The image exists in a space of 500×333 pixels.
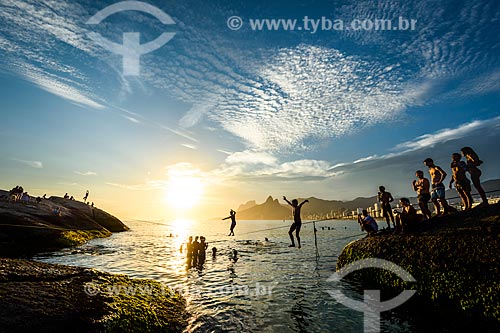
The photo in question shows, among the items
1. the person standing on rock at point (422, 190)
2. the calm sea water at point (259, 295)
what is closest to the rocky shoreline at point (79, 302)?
the calm sea water at point (259, 295)

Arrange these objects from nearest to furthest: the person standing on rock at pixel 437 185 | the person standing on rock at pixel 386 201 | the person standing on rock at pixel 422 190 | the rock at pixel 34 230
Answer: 1. the person standing on rock at pixel 437 185
2. the person standing on rock at pixel 422 190
3. the person standing on rock at pixel 386 201
4. the rock at pixel 34 230

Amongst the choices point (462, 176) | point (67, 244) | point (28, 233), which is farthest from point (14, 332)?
point (67, 244)

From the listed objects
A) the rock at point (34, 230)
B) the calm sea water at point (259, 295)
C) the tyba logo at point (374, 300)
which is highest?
the rock at point (34, 230)

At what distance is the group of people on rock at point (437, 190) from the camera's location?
38.8 ft

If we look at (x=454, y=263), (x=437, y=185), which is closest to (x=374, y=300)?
(x=454, y=263)

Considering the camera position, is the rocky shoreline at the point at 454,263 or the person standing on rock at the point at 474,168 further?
the person standing on rock at the point at 474,168

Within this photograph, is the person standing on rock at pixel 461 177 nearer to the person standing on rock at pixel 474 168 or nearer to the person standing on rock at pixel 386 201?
the person standing on rock at pixel 474 168

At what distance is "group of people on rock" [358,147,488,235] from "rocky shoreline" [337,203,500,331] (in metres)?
0.74

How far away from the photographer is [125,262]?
22.5m

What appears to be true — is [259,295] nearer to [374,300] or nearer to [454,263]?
[374,300]

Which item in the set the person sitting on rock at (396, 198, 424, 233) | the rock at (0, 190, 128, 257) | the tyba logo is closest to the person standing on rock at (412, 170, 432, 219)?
the person sitting on rock at (396, 198, 424, 233)

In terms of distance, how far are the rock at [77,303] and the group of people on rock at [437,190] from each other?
11877 mm

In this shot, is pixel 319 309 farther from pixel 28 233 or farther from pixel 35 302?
pixel 28 233

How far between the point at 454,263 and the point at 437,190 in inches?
202
